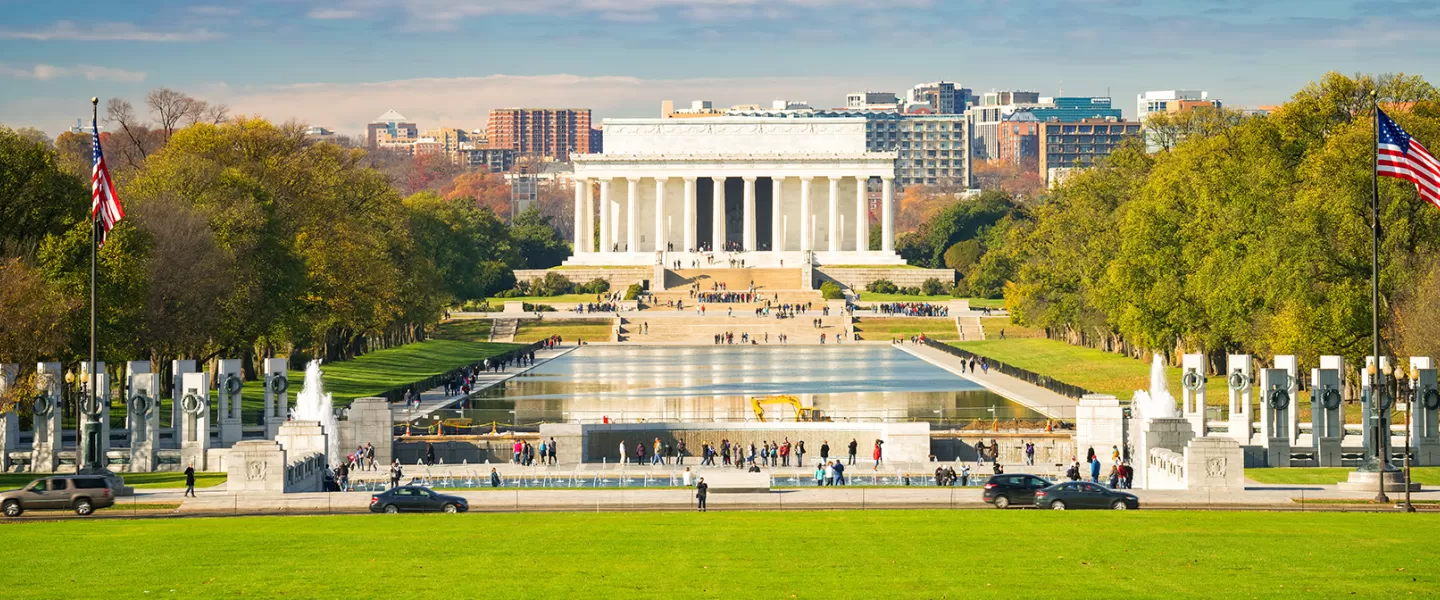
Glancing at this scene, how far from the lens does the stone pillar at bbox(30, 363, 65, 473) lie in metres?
49.5

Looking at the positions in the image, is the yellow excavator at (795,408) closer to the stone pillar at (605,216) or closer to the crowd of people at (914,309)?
the crowd of people at (914,309)

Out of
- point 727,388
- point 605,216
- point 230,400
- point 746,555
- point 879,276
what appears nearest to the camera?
point 746,555

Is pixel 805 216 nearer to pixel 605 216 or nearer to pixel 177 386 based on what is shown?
pixel 605 216

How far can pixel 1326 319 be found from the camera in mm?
62281

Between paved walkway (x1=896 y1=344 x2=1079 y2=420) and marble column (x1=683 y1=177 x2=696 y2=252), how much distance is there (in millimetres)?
71744

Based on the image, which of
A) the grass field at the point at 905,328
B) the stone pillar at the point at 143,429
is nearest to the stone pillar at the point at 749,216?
the grass field at the point at 905,328

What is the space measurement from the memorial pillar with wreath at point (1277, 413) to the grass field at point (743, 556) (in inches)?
582

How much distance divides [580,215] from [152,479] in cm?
12707

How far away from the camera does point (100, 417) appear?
50.8 meters

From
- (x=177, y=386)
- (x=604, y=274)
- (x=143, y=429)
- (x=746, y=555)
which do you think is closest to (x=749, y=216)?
(x=604, y=274)

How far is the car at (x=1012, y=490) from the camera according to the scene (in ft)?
126

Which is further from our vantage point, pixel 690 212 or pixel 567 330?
pixel 690 212

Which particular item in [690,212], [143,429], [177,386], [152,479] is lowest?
[152,479]

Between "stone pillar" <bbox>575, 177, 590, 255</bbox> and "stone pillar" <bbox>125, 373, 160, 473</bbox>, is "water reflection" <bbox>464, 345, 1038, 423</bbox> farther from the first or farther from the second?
"stone pillar" <bbox>575, 177, 590, 255</bbox>
